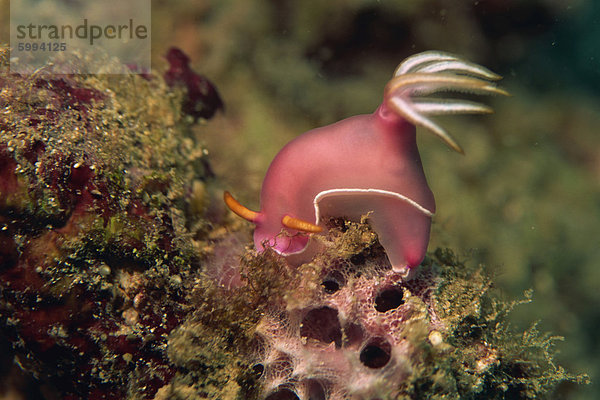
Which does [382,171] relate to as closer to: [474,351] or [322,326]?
[322,326]

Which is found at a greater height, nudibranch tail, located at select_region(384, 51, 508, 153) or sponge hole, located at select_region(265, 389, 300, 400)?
nudibranch tail, located at select_region(384, 51, 508, 153)

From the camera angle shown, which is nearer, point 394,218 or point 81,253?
point 81,253

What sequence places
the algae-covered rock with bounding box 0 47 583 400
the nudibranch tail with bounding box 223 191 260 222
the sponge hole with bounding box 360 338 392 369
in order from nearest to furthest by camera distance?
the algae-covered rock with bounding box 0 47 583 400 → the sponge hole with bounding box 360 338 392 369 → the nudibranch tail with bounding box 223 191 260 222

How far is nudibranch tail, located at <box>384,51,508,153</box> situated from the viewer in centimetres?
172

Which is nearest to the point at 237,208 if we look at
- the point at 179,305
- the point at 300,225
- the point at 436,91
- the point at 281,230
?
the point at 281,230

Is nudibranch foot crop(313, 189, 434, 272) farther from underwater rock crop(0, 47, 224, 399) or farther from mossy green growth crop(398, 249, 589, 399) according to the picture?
underwater rock crop(0, 47, 224, 399)

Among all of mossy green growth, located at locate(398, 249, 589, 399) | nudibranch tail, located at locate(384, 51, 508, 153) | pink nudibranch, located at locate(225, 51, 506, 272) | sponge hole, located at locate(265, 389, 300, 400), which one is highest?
nudibranch tail, located at locate(384, 51, 508, 153)

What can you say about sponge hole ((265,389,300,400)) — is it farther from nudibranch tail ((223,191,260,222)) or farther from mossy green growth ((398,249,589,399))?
nudibranch tail ((223,191,260,222))

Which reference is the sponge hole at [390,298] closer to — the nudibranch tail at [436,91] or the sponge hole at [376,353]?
the sponge hole at [376,353]

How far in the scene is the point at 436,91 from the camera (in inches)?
71.2

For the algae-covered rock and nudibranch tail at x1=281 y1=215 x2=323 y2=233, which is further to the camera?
nudibranch tail at x1=281 y1=215 x2=323 y2=233

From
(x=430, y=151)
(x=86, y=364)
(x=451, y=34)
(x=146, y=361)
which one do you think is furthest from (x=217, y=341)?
(x=451, y=34)

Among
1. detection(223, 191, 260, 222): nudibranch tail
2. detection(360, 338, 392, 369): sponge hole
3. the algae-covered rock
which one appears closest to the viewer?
the algae-covered rock

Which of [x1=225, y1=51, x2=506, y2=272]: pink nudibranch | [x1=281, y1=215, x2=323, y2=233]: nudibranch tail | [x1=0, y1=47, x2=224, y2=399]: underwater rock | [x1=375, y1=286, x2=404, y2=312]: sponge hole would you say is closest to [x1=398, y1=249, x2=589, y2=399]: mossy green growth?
[x1=375, y1=286, x2=404, y2=312]: sponge hole
